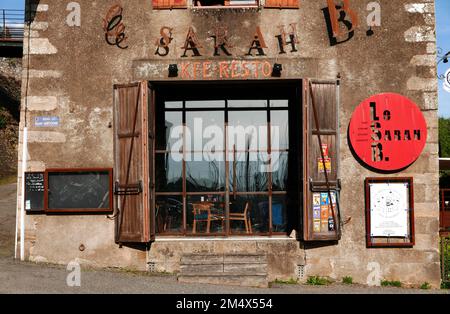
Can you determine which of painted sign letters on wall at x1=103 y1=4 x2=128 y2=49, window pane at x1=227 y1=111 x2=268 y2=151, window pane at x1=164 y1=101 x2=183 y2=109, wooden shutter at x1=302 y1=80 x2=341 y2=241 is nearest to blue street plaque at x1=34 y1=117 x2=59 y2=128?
painted sign letters on wall at x1=103 y1=4 x2=128 y2=49

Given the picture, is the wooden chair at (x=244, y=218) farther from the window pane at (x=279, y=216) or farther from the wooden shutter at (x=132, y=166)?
the wooden shutter at (x=132, y=166)

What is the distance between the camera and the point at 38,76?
1091 centimetres

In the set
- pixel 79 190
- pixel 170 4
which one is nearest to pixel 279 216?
pixel 79 190

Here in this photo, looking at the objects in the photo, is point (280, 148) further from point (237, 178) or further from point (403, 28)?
point (403, 28)

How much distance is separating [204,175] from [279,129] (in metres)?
1.66

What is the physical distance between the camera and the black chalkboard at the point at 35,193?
425 inches

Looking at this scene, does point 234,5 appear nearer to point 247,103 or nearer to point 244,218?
point 247,103

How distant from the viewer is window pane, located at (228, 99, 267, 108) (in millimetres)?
11540

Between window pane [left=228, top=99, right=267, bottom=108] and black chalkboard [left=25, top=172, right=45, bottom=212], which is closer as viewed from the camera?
black chalkboard [left=25, top=172, right=45, bottom=212]

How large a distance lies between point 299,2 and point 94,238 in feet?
18.1

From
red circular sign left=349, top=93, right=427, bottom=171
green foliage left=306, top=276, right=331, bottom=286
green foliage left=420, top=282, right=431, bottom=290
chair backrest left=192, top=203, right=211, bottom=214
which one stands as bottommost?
green foliage left=420, top=282, right=431, bottom=290

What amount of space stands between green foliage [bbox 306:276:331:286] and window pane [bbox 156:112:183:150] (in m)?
3.43

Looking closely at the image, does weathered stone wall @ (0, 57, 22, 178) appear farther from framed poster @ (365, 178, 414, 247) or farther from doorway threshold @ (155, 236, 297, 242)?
framed poster @ (365, 178, 414, 247)

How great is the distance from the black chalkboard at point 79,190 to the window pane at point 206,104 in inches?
81.3
